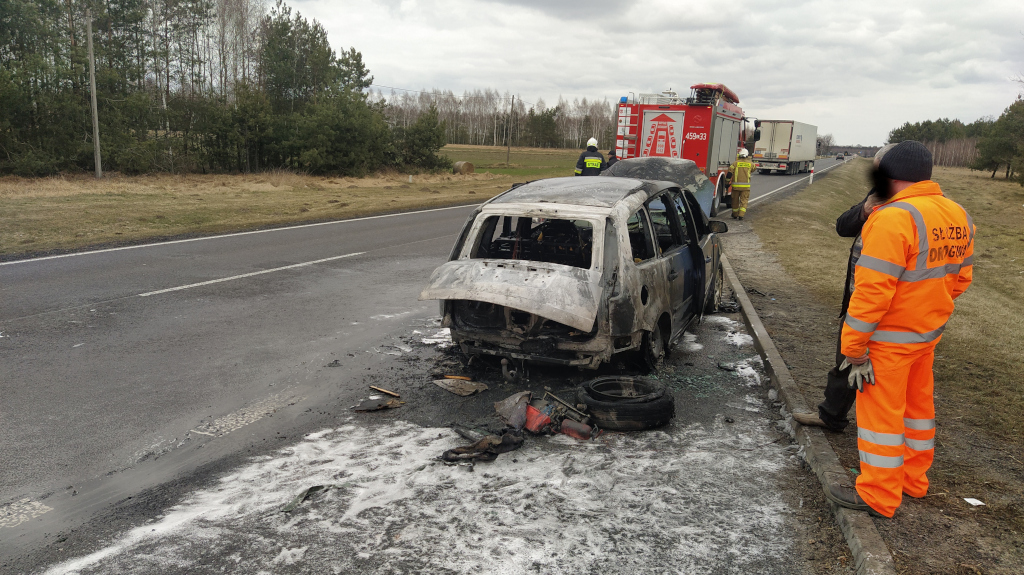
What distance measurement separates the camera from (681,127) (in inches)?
664

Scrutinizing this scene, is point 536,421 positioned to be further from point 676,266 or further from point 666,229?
point 666,229

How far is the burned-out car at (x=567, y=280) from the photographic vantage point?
15.9ft

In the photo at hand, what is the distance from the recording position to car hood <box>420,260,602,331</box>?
15.3ft

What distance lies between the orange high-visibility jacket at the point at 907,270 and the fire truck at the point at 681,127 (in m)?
13.5

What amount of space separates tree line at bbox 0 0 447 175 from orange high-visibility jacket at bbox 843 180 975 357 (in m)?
32.2

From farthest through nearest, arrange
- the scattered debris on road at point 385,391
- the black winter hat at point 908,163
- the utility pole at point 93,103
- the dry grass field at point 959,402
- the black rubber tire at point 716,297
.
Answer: the utility pole at point 93,103
the black rubber tire at point 716,297
the scattered debris on road at point 385,391
the black winter hat at point 908,163
the dry grass field at point 959,402

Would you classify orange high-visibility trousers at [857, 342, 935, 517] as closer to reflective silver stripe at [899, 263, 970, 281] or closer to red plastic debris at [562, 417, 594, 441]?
reflective silver stripe at [899, 263, 970, 281]

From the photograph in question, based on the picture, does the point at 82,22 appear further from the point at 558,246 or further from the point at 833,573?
the point at 833,573

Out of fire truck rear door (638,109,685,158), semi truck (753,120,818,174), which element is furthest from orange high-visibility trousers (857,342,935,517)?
semi truck (753,120,818,174)

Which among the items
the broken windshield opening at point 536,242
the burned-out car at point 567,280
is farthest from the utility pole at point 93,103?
the burned-out car at point 567,280

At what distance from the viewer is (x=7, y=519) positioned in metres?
3.31

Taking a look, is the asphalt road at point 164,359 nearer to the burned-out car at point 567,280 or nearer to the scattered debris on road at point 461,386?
the scattered debris on road at point 461,386

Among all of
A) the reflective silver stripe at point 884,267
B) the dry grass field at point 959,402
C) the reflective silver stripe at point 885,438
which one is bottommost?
the dry grass field at point 959,402

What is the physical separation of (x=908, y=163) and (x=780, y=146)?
46.3m
